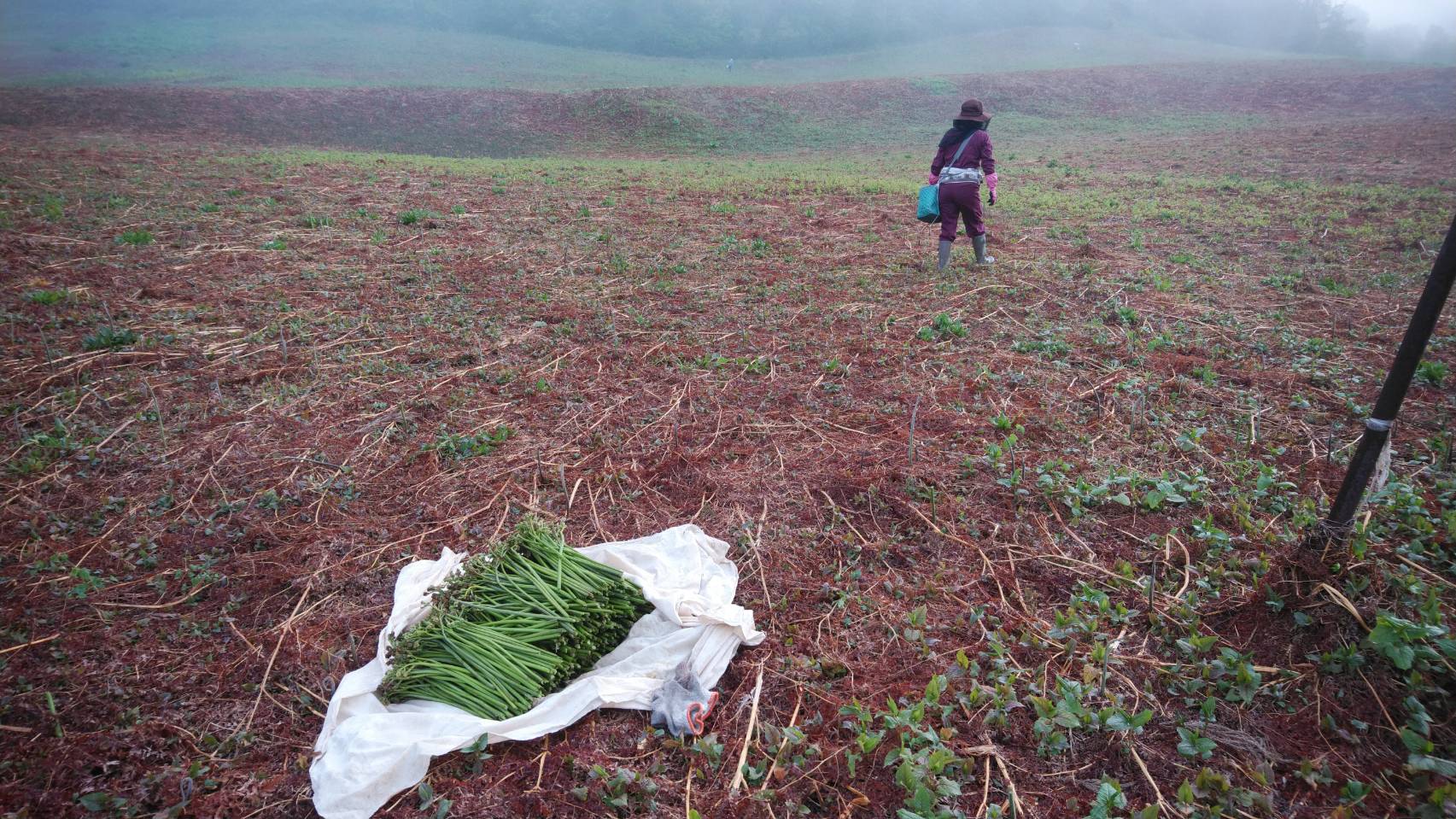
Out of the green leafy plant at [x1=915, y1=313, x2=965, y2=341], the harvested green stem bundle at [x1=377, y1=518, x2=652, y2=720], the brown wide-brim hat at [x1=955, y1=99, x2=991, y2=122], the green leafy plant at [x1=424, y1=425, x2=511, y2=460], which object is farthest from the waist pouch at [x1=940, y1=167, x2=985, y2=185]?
the harvested green stem bundle at [x1=377, y1=518, x2=652, y2=720]

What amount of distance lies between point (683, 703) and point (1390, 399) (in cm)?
286

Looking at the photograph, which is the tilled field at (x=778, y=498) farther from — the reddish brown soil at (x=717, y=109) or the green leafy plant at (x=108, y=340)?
the reddish brown soil at (x=717, y=109)

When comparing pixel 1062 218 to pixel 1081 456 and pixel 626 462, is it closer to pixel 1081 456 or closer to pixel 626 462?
pixel 1081 456

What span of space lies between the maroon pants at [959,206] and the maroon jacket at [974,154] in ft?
0.65

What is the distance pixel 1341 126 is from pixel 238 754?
27.3m

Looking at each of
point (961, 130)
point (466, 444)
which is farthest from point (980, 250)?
point (466, 444)

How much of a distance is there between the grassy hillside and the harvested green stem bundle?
101 feet

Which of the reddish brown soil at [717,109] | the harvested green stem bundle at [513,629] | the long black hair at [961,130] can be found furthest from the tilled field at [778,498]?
the reddish brown soil at [717,109]

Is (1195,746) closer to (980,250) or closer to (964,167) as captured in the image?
(964,167)

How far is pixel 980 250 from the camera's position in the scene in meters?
8.16

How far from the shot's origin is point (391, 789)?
2342 mm

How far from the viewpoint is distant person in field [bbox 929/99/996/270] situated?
286 inches

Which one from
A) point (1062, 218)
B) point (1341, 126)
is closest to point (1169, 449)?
point (1062, 218)

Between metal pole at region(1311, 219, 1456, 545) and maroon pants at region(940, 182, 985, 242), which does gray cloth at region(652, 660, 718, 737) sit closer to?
metal pole at region(1311, 219, 1456, 545)
